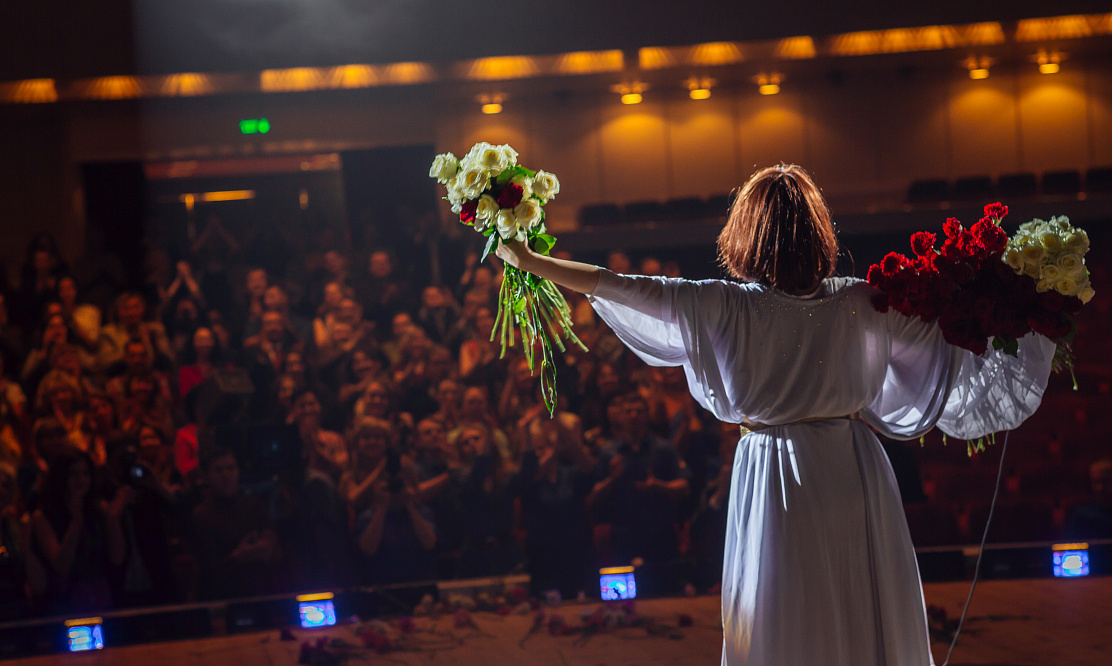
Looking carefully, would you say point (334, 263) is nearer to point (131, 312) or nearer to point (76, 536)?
point (131, 312)

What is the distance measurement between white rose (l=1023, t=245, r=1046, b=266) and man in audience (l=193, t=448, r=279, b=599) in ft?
11.0

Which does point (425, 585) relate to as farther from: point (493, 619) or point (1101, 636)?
point (1101, 636)

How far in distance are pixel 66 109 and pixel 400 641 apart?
6541 millimetres

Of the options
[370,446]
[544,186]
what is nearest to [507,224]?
[544,186]

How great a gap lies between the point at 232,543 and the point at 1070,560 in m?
3.53

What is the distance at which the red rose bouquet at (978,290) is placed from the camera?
1.91m

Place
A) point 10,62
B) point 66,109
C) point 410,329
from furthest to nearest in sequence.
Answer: point 66,109 → point 10,62 → point 410,329

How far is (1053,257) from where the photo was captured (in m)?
1.98

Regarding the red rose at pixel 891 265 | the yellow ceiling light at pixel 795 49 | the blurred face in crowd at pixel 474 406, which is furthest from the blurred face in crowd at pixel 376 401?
the yellow ceiling light at pixel 795 49

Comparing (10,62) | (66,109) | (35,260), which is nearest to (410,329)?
(35,260)

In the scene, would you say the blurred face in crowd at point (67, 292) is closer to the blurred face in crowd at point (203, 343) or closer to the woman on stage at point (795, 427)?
Result: the blurred face in crowd at point (203, 343)

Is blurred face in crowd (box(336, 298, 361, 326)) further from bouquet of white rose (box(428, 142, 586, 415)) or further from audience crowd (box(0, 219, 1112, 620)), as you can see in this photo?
bouquet of white rose (box(428, 142, 586, 415))

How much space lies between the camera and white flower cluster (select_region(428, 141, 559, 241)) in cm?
195

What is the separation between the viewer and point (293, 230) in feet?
23.6
